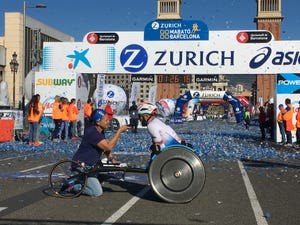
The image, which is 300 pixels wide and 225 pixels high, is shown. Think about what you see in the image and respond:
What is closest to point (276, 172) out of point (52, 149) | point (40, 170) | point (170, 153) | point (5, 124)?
point (170, 153)

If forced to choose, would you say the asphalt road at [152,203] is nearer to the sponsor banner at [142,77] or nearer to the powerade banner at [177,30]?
the powerade banner at [177,30]

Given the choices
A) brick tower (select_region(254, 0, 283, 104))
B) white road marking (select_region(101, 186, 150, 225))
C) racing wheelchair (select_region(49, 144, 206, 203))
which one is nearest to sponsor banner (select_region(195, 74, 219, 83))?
white road marking (select_region(101, 186, 150, 225))

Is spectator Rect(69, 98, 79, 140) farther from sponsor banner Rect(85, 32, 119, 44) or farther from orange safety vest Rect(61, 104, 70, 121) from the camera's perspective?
sponsor banner Rect(85, 32, 119, 44)

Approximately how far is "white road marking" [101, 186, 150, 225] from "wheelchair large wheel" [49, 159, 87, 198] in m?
0.83

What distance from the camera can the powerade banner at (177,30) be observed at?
21500 millimetres

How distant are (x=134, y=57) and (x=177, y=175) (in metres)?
14.9

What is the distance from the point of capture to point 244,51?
2119cm

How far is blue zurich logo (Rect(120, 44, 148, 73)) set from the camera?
853 inches

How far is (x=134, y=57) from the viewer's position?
854 inches

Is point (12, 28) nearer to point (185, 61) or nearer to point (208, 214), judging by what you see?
point (185, 61)

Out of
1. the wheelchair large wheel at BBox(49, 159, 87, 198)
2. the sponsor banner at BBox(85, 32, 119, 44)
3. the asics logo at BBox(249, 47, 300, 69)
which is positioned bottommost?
the wheelchair large wheel at BBox(49, 159, 87, 198)

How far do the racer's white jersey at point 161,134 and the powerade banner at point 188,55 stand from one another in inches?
552

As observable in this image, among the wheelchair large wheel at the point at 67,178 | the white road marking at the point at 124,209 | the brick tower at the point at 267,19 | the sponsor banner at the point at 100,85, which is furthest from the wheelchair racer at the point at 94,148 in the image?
the brick tower at the point at 267,19

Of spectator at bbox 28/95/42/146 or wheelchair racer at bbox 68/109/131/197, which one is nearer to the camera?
wheelchair racer at bbox 68/109/131/197
